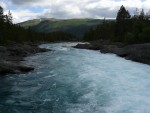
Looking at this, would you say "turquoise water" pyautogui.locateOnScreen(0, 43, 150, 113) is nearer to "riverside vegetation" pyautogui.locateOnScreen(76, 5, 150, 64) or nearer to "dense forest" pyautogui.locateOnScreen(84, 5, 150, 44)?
"riverside vegetation" pyautogui.locateOnScreen(76, 5, 150, 64)

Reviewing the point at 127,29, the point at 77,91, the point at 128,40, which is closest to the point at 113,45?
the point at 128,40

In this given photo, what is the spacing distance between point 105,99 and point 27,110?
7.68 meters

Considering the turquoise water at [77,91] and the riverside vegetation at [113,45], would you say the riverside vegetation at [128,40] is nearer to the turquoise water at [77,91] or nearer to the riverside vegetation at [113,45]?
the riverside vegetation at [113,45]

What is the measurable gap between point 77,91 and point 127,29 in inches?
Result: 3097

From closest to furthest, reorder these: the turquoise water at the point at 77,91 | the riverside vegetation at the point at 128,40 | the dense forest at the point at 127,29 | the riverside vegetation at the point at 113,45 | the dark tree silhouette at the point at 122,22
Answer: the turquoise water at the point at 77,91
the riverside vegetation at the point at 113,45
the riverside vegetation at the point at 128,40
the dense forest at the point at 127,29
the dark tree silhouette at the point at 122,22

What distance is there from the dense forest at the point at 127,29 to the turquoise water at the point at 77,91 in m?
32.0

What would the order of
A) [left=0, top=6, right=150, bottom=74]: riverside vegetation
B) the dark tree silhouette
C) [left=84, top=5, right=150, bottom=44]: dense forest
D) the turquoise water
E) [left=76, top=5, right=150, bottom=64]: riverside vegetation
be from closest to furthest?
the turquoise water < [left=0, top=6, right=150, bottom=74]: riverside vegetation < [left=76, top=5, right=150, bottom=64]: riverside vegetation < [left=84, top=5, right=150, bottom=44]: dense forest < the dark tree silhouette

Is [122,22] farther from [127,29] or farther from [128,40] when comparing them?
[128,40]

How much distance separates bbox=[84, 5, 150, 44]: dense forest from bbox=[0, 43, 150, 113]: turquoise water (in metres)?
32.0

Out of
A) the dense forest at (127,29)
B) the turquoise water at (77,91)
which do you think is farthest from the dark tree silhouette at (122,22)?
the turquoise water at (77,91)

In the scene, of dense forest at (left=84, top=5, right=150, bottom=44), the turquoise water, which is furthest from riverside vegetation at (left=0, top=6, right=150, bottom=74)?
the turquoise water

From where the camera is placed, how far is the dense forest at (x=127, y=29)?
240 ft

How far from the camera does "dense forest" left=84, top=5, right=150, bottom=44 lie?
240ft

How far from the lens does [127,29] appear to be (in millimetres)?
104375
